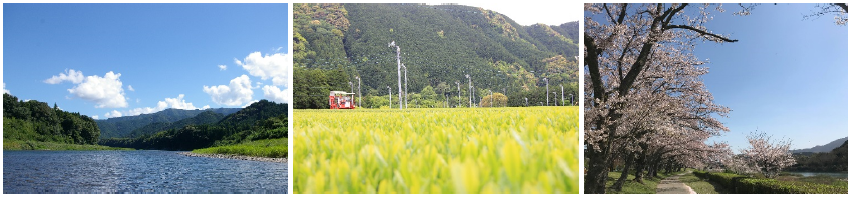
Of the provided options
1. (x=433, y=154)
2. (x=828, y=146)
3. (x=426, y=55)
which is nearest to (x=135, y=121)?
(x=426, y=55)

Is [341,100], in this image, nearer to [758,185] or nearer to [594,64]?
[594,64]

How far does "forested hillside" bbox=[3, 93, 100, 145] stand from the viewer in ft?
66.9

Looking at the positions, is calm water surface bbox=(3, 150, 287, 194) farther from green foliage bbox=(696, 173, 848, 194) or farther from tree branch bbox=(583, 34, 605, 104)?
green foliage bbox=(696, 173, 848, 194)

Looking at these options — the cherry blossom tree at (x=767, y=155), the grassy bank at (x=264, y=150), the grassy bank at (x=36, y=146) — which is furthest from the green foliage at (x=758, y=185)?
the grassy bank at (x=36, y=146)

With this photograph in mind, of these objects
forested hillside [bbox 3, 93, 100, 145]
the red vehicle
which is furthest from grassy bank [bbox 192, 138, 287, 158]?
the red vehicle

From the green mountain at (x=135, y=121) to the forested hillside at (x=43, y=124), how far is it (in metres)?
3.89

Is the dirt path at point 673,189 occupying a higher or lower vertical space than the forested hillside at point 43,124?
lower

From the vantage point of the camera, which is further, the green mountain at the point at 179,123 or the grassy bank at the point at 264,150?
the green mountain at the point at 179,123

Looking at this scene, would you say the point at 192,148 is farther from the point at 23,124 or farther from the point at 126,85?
the point at 126,85

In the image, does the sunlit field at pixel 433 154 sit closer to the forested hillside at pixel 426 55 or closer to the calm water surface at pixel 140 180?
the forested hillside at pixel 426 55

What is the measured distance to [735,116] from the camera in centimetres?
1042

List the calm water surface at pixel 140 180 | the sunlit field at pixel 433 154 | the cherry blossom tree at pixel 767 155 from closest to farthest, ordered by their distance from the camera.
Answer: the sunlit field at pixel 433 154, the calm water surface at pixel 140 180, the cherry blossom tree at pixel 767 155

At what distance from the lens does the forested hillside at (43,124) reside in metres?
20.4

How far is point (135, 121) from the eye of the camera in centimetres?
3650
